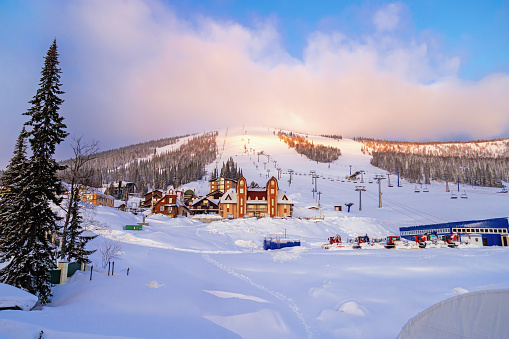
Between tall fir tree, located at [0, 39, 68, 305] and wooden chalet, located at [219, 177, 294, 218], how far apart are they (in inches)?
2247

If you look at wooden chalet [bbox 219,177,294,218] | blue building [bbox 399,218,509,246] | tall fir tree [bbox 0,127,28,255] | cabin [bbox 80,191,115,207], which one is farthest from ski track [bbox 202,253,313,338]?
cabin [bbox 80,191,115,207]

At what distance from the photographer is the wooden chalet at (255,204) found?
7306 cm

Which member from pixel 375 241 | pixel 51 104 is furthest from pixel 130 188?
pixel 51 104

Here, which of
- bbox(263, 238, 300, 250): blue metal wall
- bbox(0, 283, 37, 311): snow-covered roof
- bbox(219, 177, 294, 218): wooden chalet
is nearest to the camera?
bbox(0, 283, 37, 311): snow-covered roof

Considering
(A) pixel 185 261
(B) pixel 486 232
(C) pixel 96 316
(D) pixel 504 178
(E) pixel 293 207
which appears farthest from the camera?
(D) pixel 504 178

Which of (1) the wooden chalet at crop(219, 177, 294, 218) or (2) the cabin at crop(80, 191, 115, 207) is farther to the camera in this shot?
(1) the wooden chalet at crop(219, 177, 294, 218)

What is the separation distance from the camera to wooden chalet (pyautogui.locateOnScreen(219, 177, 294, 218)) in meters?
73.1

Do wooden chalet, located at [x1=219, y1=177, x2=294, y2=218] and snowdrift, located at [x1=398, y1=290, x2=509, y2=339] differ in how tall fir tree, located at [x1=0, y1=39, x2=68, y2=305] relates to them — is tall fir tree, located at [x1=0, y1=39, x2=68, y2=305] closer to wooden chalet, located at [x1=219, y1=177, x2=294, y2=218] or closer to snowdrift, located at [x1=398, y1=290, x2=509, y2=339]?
snowdrift, located at [x1=398, y1=290, x2=509, y2=339]

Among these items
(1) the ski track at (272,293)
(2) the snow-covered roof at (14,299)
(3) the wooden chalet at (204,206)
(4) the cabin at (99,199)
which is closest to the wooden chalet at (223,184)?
(3) the wooden chalet at (204,206)

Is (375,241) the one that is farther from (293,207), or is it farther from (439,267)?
(293,207)

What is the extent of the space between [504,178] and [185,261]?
208 metres

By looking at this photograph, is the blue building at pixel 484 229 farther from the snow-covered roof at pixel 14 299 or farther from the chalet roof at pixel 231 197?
the snow-covered roof at pixel 14 299

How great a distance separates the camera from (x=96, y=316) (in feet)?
39.7

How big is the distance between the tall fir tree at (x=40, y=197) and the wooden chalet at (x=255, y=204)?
5708 cm
